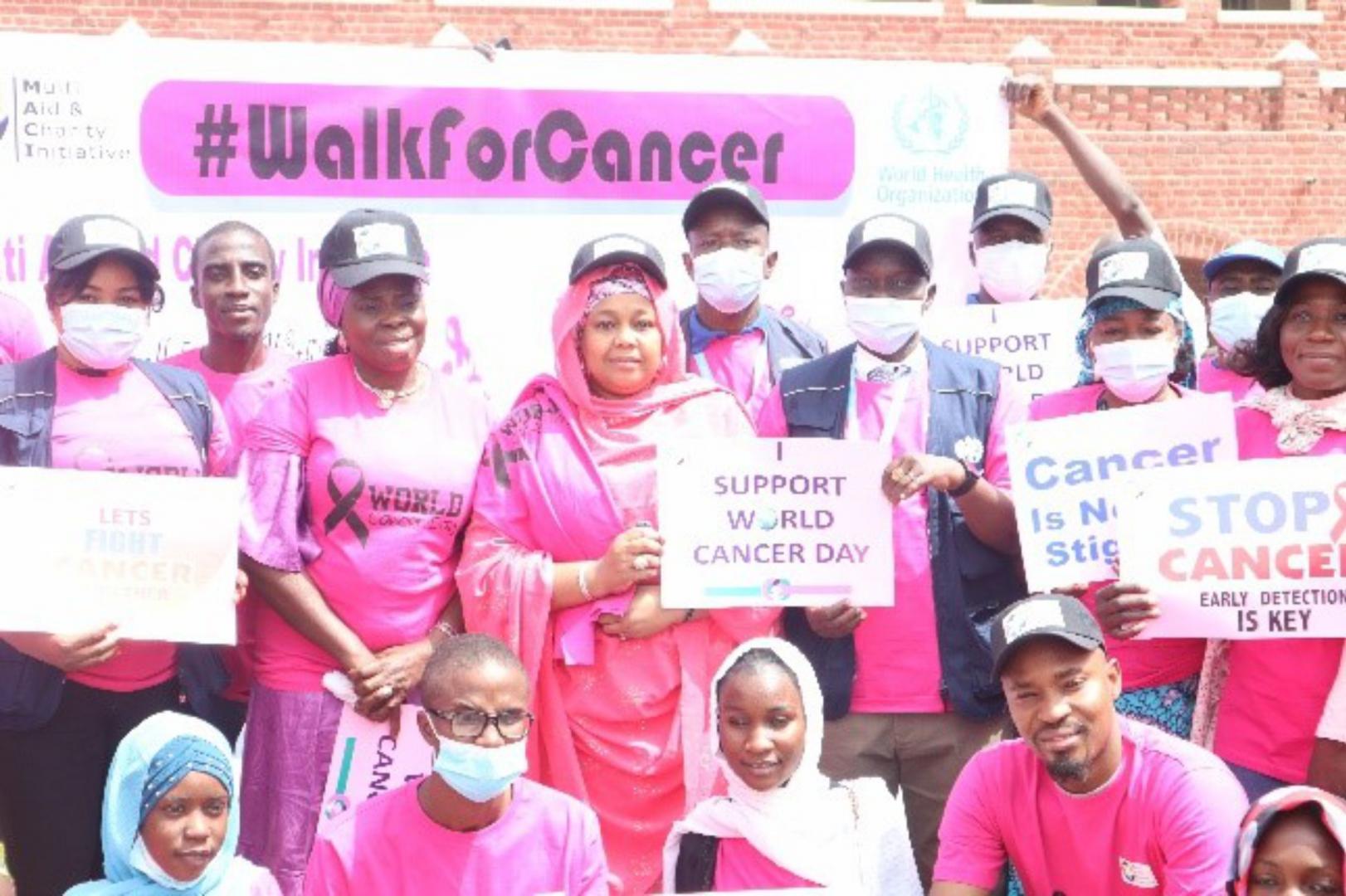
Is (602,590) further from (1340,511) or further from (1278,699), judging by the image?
(1340,511)

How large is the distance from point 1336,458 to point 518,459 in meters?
2.10

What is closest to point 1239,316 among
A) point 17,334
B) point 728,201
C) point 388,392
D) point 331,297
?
point 728,201

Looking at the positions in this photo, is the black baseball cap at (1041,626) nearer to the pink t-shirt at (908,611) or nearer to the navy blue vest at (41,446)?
the pink t-shirt at (908,611)

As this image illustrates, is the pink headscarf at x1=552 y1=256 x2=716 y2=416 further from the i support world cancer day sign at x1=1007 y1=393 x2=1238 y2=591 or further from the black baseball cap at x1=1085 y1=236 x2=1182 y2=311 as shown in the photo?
the black baseball cap at x1=1085 y1=236 x2=1182 y2=311

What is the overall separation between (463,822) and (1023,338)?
2.97 meters

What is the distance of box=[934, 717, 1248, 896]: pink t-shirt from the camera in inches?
197

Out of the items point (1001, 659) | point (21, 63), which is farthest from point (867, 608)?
point (21, 63)

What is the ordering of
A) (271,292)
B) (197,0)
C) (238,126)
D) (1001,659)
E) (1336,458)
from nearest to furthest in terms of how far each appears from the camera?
(1001,659), (1336,458), (271,292), (238,126), (197,0)

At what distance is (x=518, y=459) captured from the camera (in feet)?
18.8

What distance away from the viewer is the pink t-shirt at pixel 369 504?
5672 mm

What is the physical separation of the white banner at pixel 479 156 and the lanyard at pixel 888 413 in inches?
86.8

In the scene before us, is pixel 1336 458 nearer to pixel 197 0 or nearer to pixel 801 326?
pixel 801 326

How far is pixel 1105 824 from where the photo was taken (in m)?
5.12

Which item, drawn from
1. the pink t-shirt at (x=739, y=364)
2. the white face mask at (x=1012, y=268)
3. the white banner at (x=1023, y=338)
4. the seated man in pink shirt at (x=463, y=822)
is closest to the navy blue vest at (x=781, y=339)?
the pink t-shirt at (x=739, y=364)
